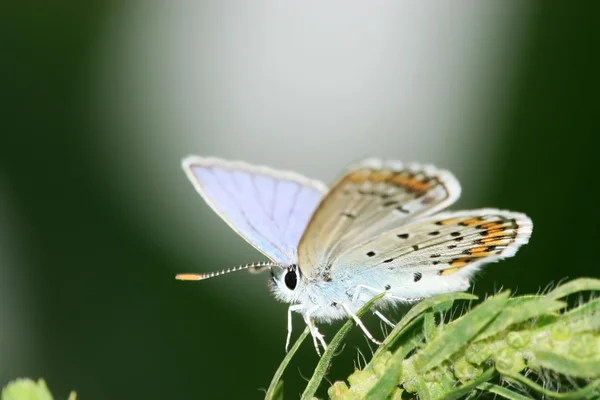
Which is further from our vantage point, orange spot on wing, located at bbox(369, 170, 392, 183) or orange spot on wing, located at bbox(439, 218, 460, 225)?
orange spot on wing, located at bbox(439, 218, 460, 225)

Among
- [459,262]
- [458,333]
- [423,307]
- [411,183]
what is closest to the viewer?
[458,333]

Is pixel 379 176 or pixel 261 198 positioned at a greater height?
pixel 379 176

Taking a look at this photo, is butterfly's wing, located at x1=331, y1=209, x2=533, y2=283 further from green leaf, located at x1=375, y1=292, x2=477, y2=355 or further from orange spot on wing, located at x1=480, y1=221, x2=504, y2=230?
green leaf, located at x1=375, y1=292, x2=477, y2=355

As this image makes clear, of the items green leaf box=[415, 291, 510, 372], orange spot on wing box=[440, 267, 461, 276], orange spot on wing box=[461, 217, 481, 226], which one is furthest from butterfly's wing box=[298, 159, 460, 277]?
green leaf box=[415, 291, 510, 372]

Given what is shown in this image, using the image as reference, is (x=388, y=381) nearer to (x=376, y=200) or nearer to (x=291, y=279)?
(x=376, y=200)

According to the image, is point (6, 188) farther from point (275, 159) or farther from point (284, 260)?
point (284, 260)

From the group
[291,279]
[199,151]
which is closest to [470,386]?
[291,279]

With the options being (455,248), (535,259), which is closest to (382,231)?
(455,248)
